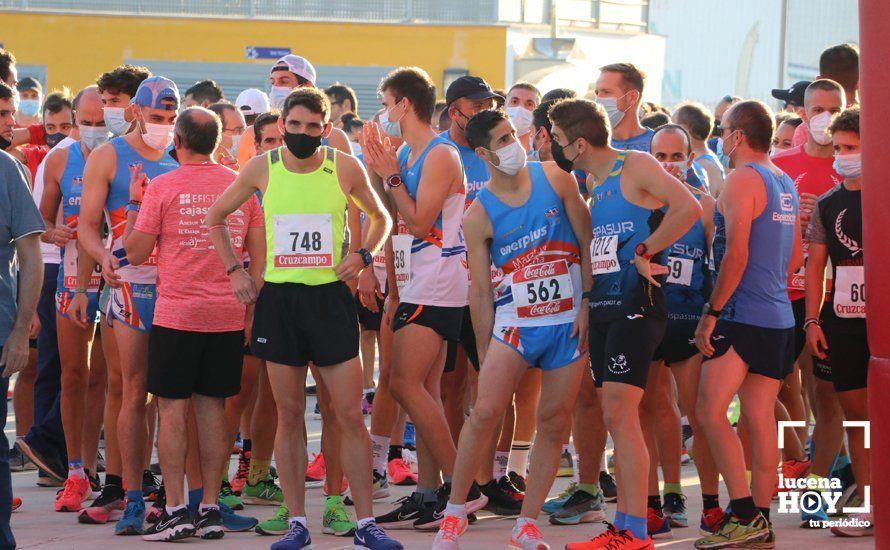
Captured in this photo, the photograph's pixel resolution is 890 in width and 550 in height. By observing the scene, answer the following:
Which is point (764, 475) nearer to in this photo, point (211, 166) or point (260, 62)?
point (211, 166)

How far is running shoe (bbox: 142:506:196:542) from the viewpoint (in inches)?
279

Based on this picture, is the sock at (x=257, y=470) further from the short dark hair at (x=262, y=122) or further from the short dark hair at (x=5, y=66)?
the short dark hair at (x=5, y=66)

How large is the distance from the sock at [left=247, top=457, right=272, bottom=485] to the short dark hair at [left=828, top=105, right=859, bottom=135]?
3690mm

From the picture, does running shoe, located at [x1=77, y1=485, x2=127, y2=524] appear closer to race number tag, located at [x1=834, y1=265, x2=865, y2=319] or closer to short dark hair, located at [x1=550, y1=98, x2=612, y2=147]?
short dark hair, located at [x1=550, y1=98, x2=612, y2=147]


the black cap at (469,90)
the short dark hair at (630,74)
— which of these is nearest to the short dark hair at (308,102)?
the black cap at (469,90)

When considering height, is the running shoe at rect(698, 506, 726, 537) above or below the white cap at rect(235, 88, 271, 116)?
below

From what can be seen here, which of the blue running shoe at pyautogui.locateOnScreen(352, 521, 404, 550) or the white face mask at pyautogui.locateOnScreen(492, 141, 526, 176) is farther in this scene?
the white face mask at pyautogui.locateOnScreen(492, 141, 526, 176)

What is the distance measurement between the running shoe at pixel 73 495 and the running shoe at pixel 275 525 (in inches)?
49.8

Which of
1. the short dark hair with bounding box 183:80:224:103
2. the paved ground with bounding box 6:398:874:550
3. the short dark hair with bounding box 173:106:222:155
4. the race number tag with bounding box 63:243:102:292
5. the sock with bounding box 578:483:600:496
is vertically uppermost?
the short dark hair with bounding box 183:80:224:103

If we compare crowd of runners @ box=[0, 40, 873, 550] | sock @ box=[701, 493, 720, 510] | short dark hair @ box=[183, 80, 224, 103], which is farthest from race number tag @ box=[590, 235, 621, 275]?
short dark hair @ box=[183, 80, 224, 103]

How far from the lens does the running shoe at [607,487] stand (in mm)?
8320

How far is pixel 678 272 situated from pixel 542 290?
3.33 ft

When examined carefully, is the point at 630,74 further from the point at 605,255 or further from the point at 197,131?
the point at 197,131

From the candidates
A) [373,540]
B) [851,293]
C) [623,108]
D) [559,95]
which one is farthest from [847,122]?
[373,540]
